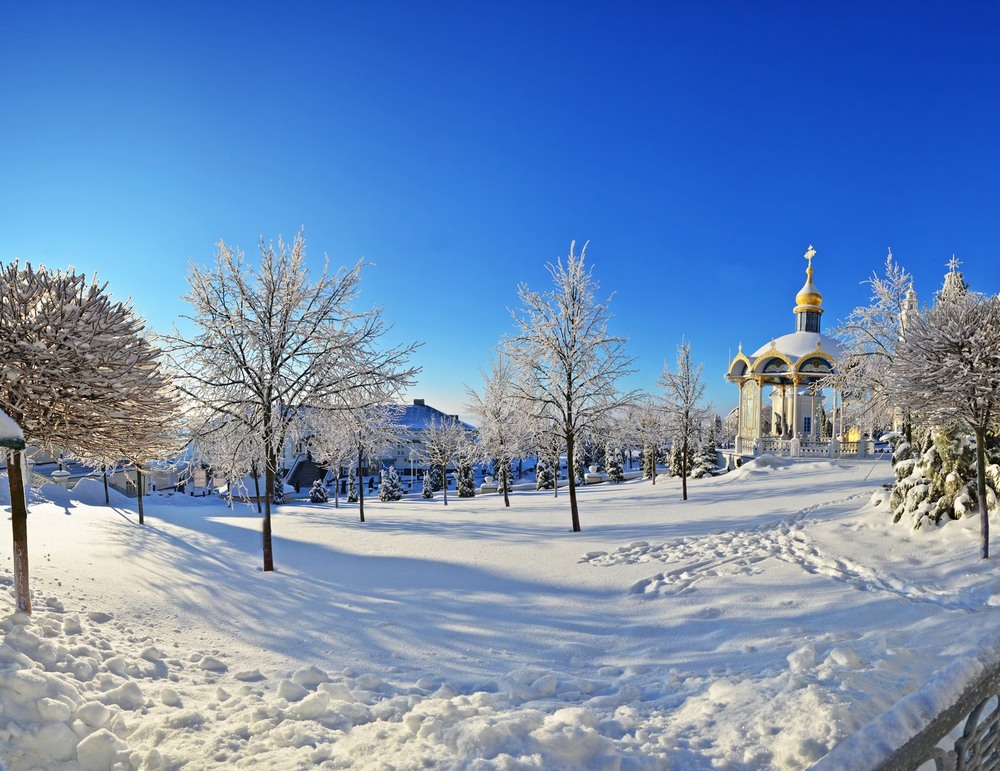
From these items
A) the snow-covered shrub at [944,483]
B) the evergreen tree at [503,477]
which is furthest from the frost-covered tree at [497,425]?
the snow-covered shrub at [944,483]

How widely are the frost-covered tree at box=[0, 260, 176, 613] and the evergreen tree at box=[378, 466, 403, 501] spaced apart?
29.0m

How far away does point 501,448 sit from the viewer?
26.2 metres

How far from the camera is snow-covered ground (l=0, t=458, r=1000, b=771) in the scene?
3717 millimetres

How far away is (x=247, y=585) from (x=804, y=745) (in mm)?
9145

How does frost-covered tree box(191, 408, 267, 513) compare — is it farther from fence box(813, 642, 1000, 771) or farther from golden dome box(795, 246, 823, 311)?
A: golden dome box(795, 246, 823, 311)

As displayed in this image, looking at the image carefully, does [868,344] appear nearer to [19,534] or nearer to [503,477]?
[503,477]

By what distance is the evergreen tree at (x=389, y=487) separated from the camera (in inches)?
1383

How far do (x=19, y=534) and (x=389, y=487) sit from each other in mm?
29662

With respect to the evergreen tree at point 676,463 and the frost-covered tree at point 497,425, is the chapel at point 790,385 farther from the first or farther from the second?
the frost-covered tree at point 497,425

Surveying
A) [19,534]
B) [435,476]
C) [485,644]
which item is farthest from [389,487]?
[485,644]

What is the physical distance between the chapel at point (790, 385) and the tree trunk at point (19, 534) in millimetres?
31650

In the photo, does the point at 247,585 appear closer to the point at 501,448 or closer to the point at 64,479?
the point at 501,448

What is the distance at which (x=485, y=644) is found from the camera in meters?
6.72

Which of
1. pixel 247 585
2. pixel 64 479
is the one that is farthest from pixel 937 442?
pixel 64 479
